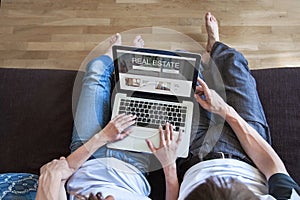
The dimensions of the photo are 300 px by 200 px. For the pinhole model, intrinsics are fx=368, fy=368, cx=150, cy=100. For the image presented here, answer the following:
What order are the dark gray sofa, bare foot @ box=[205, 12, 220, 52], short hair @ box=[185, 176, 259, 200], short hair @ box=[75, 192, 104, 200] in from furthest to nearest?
bare foot @ box=[205, 12, 220, 52] < the dark gray sofa < short hair @ box=[75, 192, 104, 200] < short hair @ box=[185, 176, 259, 200]

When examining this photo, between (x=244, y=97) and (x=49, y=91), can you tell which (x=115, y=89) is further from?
(x=244, y=97)

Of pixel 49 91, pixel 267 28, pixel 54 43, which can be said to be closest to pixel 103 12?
pixel 54 43

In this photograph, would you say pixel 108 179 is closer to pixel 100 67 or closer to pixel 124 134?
pixel 124 134

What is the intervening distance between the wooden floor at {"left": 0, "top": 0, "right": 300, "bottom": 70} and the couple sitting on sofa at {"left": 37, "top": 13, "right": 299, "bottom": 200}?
39 centimetres

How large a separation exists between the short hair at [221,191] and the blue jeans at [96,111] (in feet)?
1.17

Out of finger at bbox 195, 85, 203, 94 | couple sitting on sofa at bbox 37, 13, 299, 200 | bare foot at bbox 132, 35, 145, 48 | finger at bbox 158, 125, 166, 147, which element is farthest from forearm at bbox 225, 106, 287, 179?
bare foot at bbox 132, 35, 145, 48

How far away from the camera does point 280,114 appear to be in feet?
4.18

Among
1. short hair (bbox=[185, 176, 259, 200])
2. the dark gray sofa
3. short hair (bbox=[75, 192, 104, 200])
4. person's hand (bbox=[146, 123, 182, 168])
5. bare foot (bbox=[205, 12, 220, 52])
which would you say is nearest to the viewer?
short hair (bbox=[185, 176, 259, 200])

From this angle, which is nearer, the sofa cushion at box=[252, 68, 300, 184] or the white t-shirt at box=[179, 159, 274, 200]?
the white t-shirt at box=[179, 159, 274, 200]

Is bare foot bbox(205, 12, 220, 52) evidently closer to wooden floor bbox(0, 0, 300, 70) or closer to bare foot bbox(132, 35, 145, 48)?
wooden floor bbox(0, 0, 300, 70)

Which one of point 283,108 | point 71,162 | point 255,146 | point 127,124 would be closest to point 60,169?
point 71,162

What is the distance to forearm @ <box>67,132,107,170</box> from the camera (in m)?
1.15

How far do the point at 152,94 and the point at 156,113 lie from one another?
7 cm

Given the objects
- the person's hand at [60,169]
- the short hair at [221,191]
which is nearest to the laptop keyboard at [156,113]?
the person's hand at [60,169]
